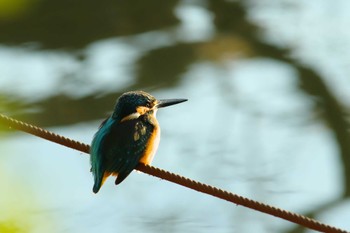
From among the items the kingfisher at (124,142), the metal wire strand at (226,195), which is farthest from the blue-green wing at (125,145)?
the metal wire strand at (226,195)

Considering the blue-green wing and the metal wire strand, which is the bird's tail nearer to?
the blue-green wing

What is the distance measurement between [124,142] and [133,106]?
310 mm

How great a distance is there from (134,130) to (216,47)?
550 cm

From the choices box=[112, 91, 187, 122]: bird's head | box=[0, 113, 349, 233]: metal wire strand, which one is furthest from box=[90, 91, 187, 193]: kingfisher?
box=[0, 113, 349, 233]: metal wire strand

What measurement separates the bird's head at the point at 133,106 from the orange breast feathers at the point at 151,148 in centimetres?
8

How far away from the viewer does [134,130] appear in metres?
3.28

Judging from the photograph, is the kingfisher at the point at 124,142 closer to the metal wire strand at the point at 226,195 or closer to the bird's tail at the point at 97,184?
the bird's tail at the point at 97,184

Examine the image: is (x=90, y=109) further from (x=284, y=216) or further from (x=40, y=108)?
(x=284, y=216)

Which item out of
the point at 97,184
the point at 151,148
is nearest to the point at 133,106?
the point at 151,148

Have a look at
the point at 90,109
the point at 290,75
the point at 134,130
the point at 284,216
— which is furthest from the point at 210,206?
the point at 284,216

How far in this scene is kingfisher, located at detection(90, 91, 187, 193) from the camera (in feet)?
10.2

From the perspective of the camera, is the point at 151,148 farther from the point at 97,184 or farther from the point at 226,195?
the point at 226,195

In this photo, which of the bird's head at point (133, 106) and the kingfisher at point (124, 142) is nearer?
the kingfisher at point (124, 142)

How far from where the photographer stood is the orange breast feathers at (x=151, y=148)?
3221 millimetres
